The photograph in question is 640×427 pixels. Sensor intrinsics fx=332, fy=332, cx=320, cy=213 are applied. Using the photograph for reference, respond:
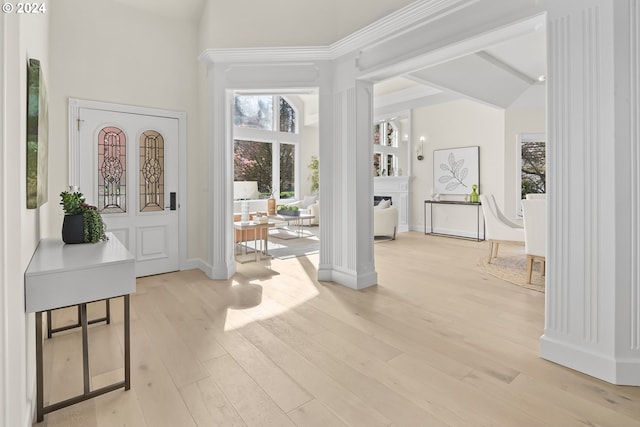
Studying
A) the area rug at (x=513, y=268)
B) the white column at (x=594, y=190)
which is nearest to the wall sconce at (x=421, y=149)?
the area rug at (x=513, y=268)

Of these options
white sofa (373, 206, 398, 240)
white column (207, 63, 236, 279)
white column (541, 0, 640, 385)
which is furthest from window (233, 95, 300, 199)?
white column (541, 0, 640, 385)

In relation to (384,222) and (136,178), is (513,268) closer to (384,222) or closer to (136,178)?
(384,222)

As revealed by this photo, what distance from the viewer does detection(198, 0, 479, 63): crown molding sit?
110 inches

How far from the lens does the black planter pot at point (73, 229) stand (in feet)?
7.40

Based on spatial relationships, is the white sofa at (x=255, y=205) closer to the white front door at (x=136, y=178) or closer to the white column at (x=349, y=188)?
the white front door at (x=136, y=178)

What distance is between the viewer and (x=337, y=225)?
3.93 metres

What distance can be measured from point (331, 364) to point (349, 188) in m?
2.08

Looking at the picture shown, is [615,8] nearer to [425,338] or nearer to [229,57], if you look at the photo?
[425,338]

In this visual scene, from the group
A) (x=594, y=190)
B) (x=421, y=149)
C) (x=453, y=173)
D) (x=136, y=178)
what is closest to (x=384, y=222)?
(x=453, y=173)

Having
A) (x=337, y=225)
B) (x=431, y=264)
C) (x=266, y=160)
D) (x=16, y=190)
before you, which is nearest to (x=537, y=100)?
(x=431, y=264)

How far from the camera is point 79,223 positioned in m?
2.27

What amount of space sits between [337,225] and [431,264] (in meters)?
1.86

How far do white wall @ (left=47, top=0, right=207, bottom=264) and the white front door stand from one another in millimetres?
186

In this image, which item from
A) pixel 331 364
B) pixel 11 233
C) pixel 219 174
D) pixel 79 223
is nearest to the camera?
pixel 11 233
